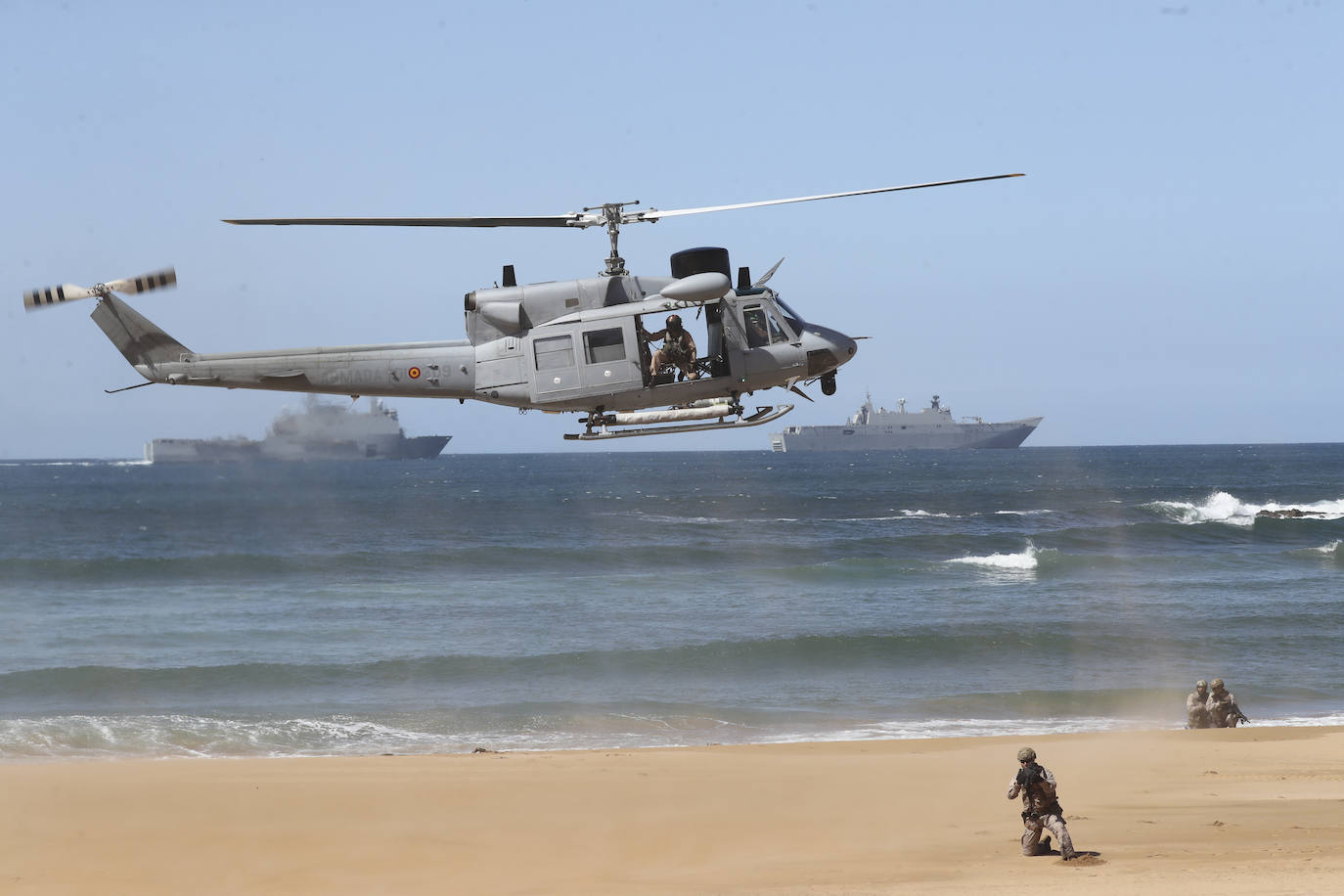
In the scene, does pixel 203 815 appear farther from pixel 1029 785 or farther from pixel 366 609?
pixel 366 609

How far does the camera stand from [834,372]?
43.2ft

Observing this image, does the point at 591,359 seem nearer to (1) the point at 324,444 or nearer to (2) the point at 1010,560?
(2) the point at 1010,560

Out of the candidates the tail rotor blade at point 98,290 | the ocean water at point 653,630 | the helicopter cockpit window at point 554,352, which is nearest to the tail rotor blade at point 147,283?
the tail rotor blade at point 98,290

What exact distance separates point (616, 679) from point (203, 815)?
10341mm

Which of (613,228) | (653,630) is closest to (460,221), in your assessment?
(613,228)

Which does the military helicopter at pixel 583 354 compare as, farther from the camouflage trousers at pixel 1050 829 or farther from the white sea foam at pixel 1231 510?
the white sea foam at pixel 1231 510

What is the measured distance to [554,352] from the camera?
12.5 meters

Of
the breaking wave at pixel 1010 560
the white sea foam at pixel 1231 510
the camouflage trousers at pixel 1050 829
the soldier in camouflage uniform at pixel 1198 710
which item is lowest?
the white sea foam at pixel 1231 510

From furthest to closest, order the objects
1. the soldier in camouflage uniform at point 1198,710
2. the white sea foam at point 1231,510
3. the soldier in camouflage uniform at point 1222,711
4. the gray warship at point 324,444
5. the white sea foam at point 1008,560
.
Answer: the gray warship at point 324,444 → the white sea foam at point 1231,510 → the white sea foam at point 1008,560 → the soldier in camouflage uniform at point 1198,710 → the soldier in camouflage uniform at point 1222,711

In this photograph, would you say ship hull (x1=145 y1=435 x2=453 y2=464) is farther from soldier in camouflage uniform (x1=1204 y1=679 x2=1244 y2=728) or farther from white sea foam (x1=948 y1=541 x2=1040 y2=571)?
soldier in camouflage uniform (x1=1204 y1=679 x2=1244 y2=728)

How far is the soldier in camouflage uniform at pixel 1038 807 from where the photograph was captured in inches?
410

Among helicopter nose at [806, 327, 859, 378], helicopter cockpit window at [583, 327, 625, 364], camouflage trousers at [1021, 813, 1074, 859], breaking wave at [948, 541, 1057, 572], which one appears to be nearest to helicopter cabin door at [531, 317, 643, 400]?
helicopter cockpit window at [583, 327, 625, 364]

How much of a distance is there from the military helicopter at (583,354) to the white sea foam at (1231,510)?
1821 inches

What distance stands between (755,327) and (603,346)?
1.63 meters
